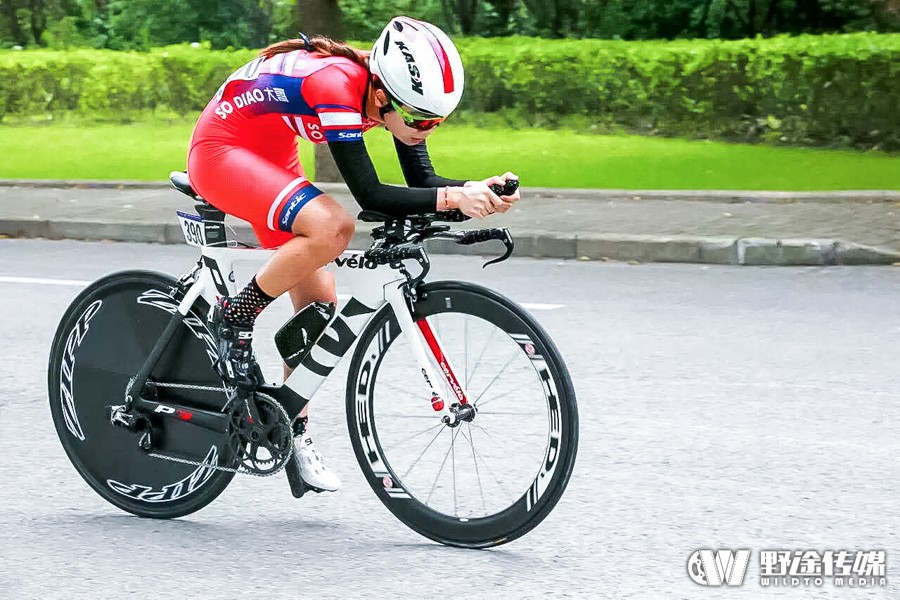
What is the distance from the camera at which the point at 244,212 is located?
4508 millimetres

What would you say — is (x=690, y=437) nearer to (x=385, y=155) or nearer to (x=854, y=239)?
(x=854, y=239)

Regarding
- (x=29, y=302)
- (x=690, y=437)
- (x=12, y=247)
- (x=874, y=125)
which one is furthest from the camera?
(x=874, y=125)

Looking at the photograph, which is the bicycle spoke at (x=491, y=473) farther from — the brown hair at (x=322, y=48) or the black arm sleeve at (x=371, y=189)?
the brown hair at (x=322, y=48)

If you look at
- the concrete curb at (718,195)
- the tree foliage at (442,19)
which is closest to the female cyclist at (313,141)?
the concrete curb at (718,195)

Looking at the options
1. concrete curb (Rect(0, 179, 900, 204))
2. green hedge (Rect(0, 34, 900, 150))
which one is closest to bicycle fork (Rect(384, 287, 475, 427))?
concrete curb (Rect(0, 179, 900, 204))

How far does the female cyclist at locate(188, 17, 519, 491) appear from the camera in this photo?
164 inches

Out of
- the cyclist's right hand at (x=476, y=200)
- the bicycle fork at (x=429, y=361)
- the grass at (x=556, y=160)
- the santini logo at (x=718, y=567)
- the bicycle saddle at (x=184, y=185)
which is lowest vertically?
the grass at (x=556, y=160)

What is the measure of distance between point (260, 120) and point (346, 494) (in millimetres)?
1376

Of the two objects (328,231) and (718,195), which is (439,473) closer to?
(328,231)

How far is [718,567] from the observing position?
14.2ft

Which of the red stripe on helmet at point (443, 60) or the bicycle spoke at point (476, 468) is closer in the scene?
the red stripe on helmet at point (443, 60)

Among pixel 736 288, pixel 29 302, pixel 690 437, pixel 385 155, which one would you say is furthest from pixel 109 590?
pixel 385 155

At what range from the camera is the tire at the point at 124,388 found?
15.8 feet

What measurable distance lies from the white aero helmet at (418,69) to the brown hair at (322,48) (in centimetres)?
17
